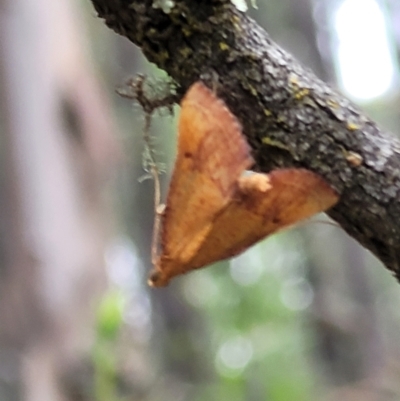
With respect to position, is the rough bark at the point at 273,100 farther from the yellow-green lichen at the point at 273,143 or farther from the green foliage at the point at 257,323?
the green foliage at the point at 257,323

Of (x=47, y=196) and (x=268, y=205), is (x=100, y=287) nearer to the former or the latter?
(x=47, y=196)

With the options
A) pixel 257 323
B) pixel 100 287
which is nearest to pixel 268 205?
pixel 100 287

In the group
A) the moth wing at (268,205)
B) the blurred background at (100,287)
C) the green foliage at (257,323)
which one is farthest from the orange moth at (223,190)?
the green foliage at (257,323)

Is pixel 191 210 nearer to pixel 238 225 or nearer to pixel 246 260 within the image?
pixel 238 225

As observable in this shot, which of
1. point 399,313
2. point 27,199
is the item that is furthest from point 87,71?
point 399,313

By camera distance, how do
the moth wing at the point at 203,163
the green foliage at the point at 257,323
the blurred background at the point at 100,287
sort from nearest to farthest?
the moth wing at the point at 203,163, the blurred background at the point at 100,287, the green foliage at the point at 257,323

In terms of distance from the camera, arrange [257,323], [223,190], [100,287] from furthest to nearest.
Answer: [257,323] → [100,287] → [223,190]

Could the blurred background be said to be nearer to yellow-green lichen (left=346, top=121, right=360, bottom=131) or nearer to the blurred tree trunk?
the blurred tree trunk
